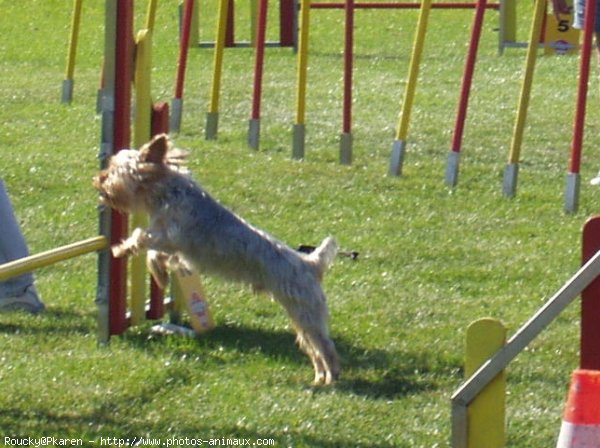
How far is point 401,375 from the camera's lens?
6230mm

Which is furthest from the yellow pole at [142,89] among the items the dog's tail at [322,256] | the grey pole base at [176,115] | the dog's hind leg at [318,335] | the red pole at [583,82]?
the grey pole base at [176,115]

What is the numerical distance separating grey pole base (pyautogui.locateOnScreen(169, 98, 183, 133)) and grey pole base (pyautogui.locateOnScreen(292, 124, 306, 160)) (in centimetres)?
132

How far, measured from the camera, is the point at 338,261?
8211mm

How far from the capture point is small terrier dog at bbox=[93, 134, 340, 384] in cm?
617

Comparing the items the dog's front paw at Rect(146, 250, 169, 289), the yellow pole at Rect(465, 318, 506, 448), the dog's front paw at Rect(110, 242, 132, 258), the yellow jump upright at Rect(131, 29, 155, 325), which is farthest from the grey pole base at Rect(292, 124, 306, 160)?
the yellow pole at Rect(465, 318, 506, 448)

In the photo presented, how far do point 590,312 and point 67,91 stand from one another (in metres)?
9.37

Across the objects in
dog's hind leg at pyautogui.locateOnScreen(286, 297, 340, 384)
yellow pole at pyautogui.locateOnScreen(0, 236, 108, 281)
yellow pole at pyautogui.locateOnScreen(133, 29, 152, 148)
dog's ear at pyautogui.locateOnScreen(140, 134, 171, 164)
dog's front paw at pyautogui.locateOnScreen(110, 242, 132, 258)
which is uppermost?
yellow pole at pyautogui.locateOnScreen(133, 29, 152, 148)


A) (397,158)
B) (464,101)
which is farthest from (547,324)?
(397,158)

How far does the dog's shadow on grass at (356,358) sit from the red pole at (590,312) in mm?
1389

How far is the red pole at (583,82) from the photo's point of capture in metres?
9.12

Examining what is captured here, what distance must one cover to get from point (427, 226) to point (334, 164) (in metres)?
1.90

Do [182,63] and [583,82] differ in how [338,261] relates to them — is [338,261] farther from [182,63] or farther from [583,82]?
[182,63]

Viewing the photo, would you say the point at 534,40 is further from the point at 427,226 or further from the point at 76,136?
the point at 76,136

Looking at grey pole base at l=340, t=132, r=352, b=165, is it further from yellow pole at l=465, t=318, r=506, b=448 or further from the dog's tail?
yellow pole at l=465, t=318, r=506, b=448
